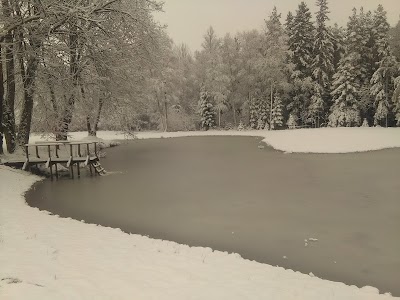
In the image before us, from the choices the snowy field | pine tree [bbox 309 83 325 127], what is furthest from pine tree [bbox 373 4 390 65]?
the snowy field

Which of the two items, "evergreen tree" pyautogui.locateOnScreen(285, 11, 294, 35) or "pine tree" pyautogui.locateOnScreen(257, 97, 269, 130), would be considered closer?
"pine tree" pyautogui.locateOnScreen(257, 97, 269, 130)

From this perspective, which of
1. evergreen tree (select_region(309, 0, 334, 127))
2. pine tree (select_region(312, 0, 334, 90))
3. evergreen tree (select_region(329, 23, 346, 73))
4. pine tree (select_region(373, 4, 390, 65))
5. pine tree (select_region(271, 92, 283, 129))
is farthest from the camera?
evergreen tree (select_region(329, 23, 346, 73))

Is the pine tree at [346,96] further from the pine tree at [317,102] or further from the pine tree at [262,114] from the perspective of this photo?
the pine tree at [262,114]

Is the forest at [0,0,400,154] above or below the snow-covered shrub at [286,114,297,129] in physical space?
above

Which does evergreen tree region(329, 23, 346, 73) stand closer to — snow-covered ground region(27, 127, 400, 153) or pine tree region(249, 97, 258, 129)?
pine tree region(249, 97, 258, 129)

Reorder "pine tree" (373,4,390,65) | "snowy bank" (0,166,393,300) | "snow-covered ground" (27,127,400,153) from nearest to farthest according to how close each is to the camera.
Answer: "snowy bank" (0,166,393,300) < "snow-covered ground" (27,127,400,153) < "pine tree" (373,4,390,65)

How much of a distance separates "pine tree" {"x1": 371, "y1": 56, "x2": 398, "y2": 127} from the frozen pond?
2156cm

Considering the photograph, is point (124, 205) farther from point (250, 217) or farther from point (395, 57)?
point (395, 57)

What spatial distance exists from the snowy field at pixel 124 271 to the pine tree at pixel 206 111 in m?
47.6

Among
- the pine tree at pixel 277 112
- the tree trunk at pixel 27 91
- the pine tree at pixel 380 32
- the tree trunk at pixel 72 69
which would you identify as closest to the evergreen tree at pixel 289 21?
the pine tree at pixel 277 112

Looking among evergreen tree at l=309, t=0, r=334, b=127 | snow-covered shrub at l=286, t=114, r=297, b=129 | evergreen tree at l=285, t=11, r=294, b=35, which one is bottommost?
snow-covered shrub at l=286, t=114, r=297, b=129

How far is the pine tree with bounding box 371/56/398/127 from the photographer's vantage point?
42.9 metres

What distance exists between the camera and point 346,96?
46594mm

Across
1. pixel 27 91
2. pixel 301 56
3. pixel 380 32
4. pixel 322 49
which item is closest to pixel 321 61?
pixel 322 49
